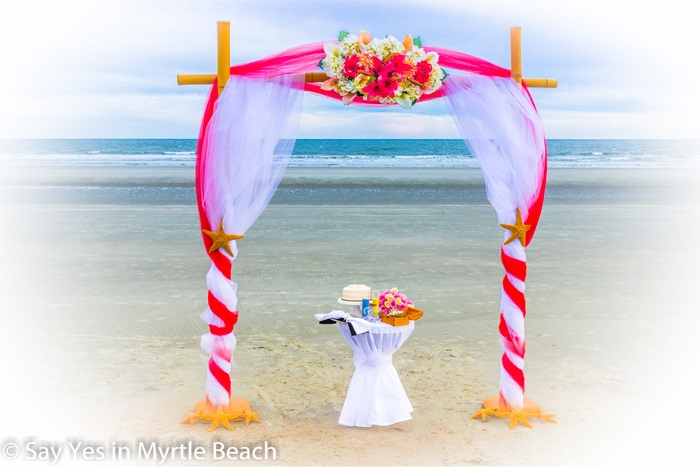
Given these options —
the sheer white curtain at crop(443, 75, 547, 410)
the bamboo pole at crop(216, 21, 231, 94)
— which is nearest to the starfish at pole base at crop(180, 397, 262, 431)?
the sheer white curtain at crop(443, 75, 547, 410)

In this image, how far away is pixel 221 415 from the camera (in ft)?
21.9

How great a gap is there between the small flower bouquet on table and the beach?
3.00ft

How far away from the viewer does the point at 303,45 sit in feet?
22.0

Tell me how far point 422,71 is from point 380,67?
348mm

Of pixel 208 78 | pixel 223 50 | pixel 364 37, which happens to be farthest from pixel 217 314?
pixel 364 37

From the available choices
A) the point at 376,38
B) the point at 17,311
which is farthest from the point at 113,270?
the point at 376,38

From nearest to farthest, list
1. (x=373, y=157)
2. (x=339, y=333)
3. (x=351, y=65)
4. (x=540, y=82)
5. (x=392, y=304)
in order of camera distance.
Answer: (x=351, y=65) → (x=392, y=304) → (x=540, y=82) → (x=339, y=333) → (x=373, y=157)

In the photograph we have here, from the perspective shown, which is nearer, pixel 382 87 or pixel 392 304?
pixel 382 87

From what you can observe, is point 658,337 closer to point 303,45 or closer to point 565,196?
point 303,45

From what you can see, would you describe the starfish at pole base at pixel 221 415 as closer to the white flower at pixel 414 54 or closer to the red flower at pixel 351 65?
the red flower at pixel 351 65

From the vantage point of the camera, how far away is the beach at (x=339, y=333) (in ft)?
21.5

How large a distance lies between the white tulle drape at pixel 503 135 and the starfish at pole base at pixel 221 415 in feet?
9.06

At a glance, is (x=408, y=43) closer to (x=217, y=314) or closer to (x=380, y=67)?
(x=380, y=67)

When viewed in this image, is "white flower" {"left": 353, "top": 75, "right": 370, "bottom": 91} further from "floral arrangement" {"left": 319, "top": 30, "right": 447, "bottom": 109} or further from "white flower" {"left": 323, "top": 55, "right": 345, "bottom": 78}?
"white flower" {"left": 323, "top": 55, "right": 345, "bottom": 78}
